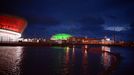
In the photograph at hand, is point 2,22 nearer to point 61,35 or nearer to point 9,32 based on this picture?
point 9,32

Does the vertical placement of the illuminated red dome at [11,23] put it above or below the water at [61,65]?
above

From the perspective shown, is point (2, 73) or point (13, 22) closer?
point (2, 73)

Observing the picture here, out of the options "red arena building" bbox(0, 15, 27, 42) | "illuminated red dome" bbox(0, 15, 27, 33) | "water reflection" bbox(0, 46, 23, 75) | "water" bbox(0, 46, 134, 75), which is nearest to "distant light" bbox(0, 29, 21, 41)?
"red arena building" bbox(0, 15, 27, 42)

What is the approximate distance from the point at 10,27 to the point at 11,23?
8.19ft

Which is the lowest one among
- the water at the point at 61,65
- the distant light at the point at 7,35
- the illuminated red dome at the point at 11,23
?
the water at the point at 61,65

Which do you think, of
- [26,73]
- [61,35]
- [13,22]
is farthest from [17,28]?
[26,73]

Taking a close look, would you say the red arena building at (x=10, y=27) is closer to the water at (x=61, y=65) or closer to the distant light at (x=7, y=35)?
the distant light at (x=7, y=35)

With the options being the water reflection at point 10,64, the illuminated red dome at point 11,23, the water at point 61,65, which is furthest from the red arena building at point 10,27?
the water reflection at point 10,64

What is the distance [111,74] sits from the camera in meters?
18.8

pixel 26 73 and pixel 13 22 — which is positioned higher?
pixel 13 22

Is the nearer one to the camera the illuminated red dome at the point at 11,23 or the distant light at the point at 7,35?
the distant light at the point at 7,35

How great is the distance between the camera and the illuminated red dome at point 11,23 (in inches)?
3715

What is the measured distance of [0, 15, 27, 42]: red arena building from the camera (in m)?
93.2

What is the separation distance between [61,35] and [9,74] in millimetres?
158012
